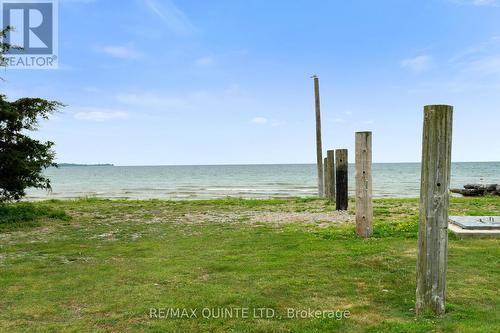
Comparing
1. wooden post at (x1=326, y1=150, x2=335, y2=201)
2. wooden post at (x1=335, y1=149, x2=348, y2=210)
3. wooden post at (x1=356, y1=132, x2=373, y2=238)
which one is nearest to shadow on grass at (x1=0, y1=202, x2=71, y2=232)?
wooden post at (x1=335, y1=149, x2=348, y2=210)

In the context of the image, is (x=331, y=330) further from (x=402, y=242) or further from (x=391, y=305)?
(x=402, y=242)

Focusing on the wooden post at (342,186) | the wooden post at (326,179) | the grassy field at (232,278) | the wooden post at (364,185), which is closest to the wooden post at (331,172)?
the wooden post at (326,179)

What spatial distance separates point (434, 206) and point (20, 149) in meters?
13.6

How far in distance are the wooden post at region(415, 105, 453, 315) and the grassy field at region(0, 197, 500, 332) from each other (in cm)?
32

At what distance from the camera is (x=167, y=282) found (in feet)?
22.9

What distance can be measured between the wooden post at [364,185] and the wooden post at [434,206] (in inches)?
209

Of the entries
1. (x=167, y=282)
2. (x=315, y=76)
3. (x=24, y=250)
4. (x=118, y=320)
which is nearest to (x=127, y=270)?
(x=167, y=282)

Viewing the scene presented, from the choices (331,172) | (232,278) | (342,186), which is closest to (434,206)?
(232,278)

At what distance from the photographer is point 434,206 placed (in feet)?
17.5

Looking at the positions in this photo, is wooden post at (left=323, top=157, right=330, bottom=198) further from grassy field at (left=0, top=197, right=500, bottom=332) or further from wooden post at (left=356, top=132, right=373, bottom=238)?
wooden post at (left=356, top=132, right=373, bottom=238)

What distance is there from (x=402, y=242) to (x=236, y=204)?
38.8 feet

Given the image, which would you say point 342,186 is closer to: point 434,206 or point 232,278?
point 232,278

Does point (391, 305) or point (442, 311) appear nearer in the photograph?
point (442, 311)

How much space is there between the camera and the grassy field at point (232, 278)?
5270 millimetres
